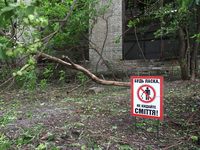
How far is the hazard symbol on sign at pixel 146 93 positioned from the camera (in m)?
2.05

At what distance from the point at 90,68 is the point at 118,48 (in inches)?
75.3

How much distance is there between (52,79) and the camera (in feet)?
25.5

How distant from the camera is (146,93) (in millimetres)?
2100

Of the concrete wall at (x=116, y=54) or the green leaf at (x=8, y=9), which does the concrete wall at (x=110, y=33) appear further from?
the green leaf at (x=8, y=9)

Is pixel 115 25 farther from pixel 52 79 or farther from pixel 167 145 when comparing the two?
pixel 167 145

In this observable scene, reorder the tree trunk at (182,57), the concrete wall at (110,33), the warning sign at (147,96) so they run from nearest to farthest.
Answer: the warning sign at (147,96) < the tree trunk at (182,57) < the concrete wall at (110,33)

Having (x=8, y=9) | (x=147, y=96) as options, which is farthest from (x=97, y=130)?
(x=8, y=9)

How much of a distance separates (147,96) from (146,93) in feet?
0.14

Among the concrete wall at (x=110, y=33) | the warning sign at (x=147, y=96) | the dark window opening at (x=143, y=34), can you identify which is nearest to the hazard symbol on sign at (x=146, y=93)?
the warning sign at (x=147, y=96)

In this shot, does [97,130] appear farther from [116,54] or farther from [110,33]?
[110,33]

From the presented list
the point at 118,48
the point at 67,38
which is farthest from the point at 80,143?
the point at 118,48

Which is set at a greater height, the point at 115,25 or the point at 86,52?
the point at 115,25

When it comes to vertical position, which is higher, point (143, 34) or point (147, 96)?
point (143, 34)

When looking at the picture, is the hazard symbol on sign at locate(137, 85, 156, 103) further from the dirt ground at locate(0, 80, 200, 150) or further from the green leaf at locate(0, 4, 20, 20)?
the green leaf at locate(0, 4, 20, 20)
